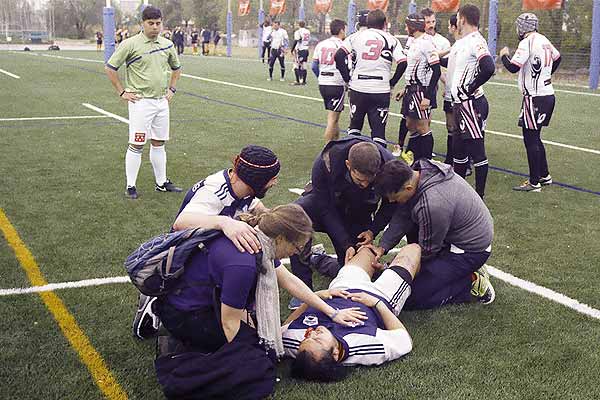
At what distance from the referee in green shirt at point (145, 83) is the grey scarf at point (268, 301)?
14.5 feet

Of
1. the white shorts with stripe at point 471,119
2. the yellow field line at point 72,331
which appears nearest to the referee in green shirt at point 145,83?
the yellow field line at point 72,331

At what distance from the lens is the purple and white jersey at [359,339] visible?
13.4 ft

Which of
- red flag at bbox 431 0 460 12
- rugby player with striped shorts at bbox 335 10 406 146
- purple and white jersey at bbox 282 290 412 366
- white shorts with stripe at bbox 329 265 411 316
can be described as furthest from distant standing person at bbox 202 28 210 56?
purple and white jersey at bbox 282 290 412 366

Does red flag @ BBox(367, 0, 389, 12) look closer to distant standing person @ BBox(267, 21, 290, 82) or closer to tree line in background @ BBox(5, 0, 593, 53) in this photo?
tree line in background @ BBox(5, 0, 593, 53)

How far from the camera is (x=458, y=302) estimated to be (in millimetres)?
5098

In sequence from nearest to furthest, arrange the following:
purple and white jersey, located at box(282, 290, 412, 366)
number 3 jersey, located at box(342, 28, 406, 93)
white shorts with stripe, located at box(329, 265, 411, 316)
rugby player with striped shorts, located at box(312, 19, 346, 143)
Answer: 1. purple and white jersey, located at box(282, 290, 412, 366)
2. white shorts with stripe, located at box(329, 265, 411, 316)
3. number 3 jersey, located at box(342, 28, 406, 93)
4. rugby player with striped shorts, located at box(312, 19, 346, 143)

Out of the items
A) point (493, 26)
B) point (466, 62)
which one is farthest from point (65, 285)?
point (493, 26)

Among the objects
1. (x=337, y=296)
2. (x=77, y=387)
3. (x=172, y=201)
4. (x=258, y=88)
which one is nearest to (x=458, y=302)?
(x=337, y=296)

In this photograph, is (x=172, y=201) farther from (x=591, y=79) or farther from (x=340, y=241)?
(x=591, y=79)

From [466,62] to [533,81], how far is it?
1.13m

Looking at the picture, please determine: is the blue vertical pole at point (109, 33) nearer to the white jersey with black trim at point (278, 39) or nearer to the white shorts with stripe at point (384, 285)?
the white jersey with black trim at point (278, 39)

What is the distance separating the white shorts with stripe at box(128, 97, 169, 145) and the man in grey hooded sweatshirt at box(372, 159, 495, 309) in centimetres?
377

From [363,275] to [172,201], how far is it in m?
3.58

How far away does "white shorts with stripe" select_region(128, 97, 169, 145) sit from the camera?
785 cm
